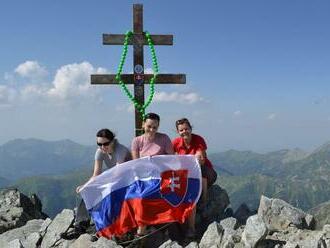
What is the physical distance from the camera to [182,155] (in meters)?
14.6

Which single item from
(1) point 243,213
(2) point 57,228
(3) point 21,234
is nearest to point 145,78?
(1) point 243,213

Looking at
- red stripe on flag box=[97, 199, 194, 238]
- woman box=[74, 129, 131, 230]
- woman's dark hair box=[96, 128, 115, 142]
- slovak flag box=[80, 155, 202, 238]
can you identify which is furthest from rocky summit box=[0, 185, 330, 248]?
woman's dark hair box=[96, 128, 115, 142]

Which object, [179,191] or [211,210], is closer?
[179,191]

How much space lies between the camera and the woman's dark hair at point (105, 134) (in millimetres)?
14148

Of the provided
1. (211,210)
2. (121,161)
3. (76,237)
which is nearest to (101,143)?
(121,161)

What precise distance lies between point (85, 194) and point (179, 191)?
3.02m

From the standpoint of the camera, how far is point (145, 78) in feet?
61.9

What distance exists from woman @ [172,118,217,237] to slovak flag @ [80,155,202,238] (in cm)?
28

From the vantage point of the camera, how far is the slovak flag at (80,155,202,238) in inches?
555

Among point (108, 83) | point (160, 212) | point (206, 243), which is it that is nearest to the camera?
point (206, 243)

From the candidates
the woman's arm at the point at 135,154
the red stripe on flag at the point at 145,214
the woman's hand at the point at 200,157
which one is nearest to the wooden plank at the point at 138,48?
the woman's arm at the point at 135,154

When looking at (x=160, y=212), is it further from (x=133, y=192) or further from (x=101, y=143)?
(x=101, y=143)

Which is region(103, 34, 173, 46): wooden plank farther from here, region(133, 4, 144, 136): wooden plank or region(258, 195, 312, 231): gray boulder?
region(258, 195, 312, 231): gray boulder

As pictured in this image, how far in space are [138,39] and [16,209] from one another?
976 cm
